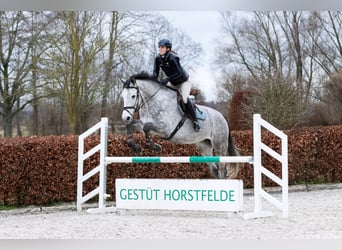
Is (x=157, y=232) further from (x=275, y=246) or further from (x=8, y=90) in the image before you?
(x=8, y=90)

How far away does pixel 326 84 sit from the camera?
12227 millimetres

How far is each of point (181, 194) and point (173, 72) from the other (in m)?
1.15

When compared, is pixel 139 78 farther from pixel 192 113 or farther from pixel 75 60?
pixel 75 60

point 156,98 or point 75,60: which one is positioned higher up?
point 75,60

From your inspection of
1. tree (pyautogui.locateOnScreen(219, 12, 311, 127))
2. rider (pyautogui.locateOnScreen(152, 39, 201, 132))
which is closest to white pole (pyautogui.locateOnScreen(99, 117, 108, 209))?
rider (pyautogui.locateOnScreen(152, 39, 201, 132))

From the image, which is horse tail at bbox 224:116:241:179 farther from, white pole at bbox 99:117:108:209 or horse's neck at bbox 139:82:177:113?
white pole at bbox 99:117:108:209

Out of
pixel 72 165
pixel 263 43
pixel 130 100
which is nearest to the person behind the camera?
pixel 130 100

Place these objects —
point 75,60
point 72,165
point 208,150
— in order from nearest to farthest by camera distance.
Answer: point 208,150 < point 72,165 < point 75,60

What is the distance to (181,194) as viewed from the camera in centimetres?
483

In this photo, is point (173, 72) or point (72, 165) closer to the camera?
point (173, 72)

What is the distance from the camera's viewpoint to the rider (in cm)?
458

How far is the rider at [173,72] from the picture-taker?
4.58 metres

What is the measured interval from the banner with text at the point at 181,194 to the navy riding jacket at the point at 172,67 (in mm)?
962

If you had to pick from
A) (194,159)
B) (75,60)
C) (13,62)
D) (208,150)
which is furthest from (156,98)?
(13,62)
